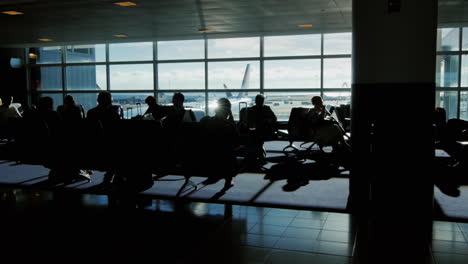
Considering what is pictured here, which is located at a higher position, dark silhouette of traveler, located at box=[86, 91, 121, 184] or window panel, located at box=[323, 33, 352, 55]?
window panel, located at box=[323, 33, 352, 55]

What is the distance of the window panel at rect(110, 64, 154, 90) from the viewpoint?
45.9 feet

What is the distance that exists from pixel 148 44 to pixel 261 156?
7.46 m

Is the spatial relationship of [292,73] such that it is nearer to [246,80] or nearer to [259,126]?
[246,80]

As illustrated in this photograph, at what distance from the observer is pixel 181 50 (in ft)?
44.7

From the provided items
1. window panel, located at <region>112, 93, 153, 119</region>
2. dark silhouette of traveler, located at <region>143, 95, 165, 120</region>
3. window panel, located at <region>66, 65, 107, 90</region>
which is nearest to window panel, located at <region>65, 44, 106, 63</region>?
window panel, located at <region>66, 65, 107, 90</region>

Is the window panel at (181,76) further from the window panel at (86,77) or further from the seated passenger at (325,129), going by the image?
the seated passenger at (325,129)

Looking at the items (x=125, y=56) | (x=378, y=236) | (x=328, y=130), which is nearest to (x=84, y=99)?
(x=125, y=56)

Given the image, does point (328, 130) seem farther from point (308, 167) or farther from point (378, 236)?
point (378, 236)

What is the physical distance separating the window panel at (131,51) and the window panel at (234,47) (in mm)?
2071

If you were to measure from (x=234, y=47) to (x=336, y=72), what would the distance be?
3.10 m

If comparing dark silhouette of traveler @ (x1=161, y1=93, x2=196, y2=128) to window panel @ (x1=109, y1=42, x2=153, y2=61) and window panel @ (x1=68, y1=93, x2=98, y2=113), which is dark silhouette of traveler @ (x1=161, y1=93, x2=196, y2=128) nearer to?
window panel @ (x1=109, y1=42, x2=153, y2=61)

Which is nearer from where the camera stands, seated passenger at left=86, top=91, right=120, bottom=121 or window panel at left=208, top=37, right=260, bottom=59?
seated passenger at left=86, top=91, right=120, bottom=121

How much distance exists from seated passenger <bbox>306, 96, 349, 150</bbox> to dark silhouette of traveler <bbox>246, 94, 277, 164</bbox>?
74 centimetres

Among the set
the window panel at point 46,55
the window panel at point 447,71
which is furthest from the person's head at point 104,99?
the window panel at point 46,55
